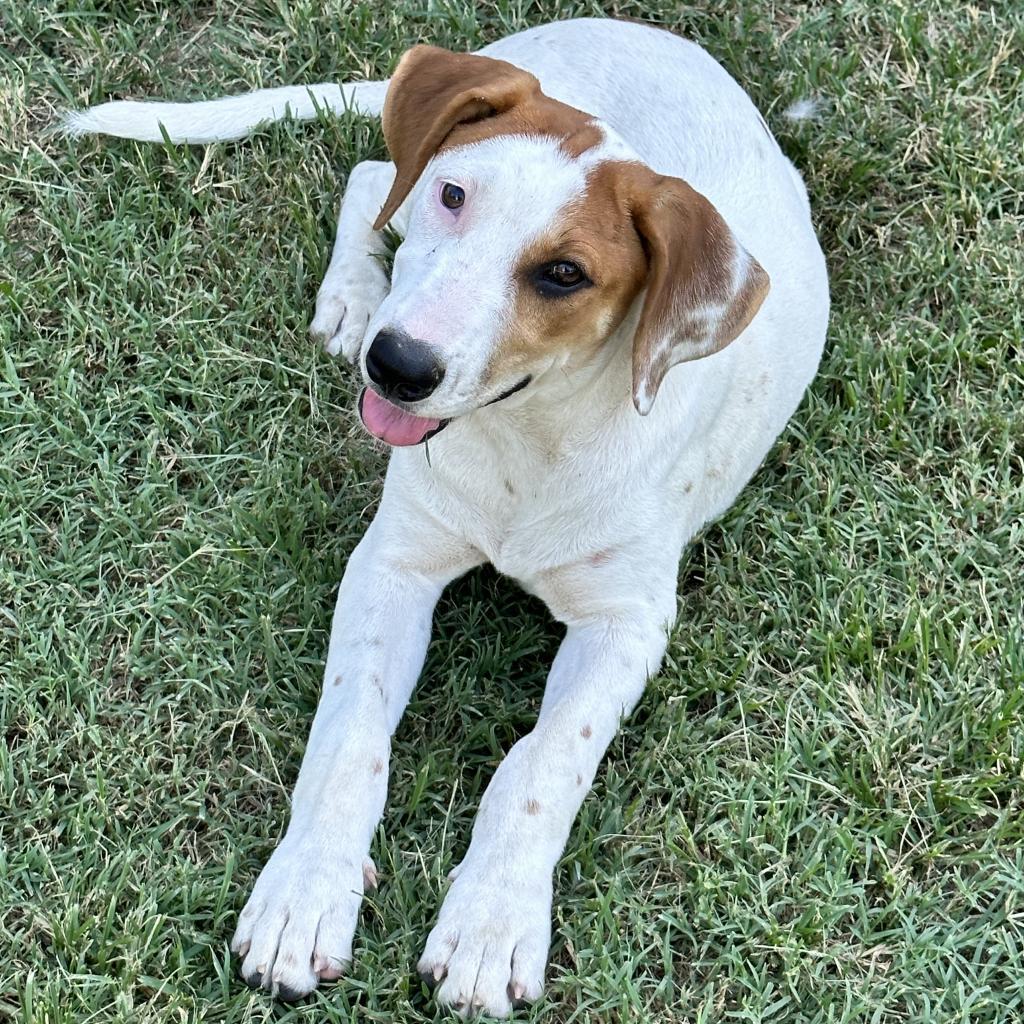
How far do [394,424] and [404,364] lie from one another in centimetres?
37

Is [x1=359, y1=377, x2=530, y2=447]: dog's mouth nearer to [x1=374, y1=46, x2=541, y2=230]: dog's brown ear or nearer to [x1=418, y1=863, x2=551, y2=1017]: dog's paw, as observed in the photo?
[x1=374, y1=46, x2=541, y2=230]: dog's brown ear

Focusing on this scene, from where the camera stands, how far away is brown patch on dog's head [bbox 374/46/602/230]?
130 inches

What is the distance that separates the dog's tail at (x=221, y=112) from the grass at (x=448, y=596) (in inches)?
2.7

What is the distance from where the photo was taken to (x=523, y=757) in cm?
357

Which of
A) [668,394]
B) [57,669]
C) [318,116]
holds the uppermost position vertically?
[668,394]

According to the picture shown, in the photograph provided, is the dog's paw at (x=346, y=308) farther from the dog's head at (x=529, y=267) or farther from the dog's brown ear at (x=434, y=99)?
the dog's head at (x=529, y=267)

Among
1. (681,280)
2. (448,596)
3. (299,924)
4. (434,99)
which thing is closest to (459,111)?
(434,99)

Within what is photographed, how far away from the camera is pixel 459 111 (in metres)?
3.40

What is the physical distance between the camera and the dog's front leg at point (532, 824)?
3.32m

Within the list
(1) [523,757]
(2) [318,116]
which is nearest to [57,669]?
(1) [523,757]

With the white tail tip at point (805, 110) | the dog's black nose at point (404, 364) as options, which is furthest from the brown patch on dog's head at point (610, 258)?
the white tail tip at point (805, 110)

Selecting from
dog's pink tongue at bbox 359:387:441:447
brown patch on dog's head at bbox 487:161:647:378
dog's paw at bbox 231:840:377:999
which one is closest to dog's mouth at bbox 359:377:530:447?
dog's pink tongue at bbox 359:387:441:447

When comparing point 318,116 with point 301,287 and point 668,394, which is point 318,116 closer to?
point 301,287

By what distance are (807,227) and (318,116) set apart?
5.99ft
